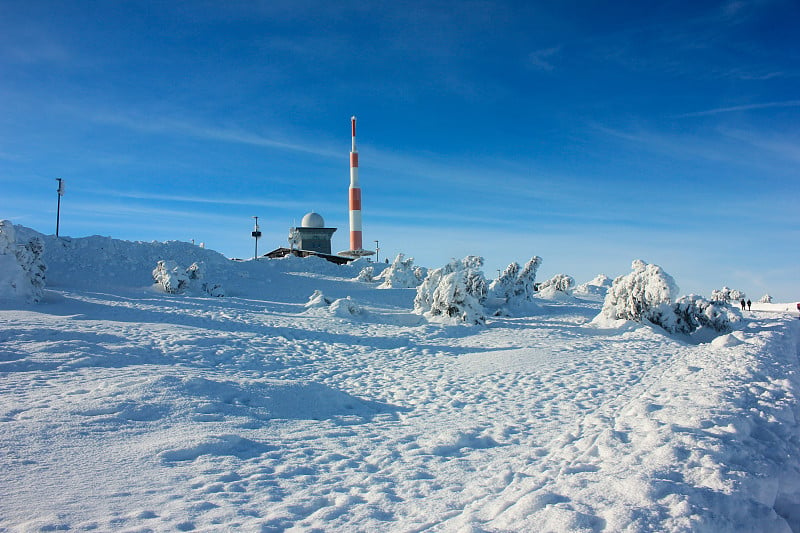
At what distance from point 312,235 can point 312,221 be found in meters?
1.68

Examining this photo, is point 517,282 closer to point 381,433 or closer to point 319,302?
point 319,302

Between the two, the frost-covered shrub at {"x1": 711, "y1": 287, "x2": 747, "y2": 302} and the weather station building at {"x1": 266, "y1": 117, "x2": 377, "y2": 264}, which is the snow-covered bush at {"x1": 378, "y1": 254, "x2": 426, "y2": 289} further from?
the frost-covered shrub at {"x1": 711, "y1": 287, "x2": 747, "y2": 302}

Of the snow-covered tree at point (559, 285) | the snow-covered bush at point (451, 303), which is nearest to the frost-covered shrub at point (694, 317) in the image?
the snow-covered bush at point (451, 303)

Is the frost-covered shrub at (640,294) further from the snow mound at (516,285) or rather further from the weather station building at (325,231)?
the weather station building at (325,231)

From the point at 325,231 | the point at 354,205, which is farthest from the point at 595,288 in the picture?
the point at 325,231

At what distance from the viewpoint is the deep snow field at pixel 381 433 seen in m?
4.16

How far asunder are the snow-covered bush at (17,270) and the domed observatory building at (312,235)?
38638 millimetres

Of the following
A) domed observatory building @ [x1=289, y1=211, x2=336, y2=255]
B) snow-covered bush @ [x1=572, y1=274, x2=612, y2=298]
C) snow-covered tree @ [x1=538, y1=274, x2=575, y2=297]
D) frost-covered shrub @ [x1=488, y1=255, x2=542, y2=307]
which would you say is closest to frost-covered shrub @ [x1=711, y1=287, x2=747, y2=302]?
snow-covered bush @ [x1=572, y1=274, x2=612, y2=298]

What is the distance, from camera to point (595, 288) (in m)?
43.6

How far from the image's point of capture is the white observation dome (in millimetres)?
56069

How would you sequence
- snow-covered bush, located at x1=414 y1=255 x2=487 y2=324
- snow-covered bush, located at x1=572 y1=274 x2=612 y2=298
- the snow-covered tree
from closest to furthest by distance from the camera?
1. snow-covered bush, located at x1=414 y1=255 x2=487 y2=324
2. the snow-covered tree
3. snow-covered bush, located at x1=572 y1=274 x2=612 y2=298

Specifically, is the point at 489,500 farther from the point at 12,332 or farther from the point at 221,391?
the point at 12,332

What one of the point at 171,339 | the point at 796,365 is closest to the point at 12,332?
the point at 171,339

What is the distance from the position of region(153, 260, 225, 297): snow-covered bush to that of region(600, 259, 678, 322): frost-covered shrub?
19254 millimetres
